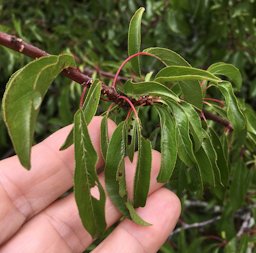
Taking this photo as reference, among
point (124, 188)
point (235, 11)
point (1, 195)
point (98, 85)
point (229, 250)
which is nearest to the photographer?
point (98, 85)

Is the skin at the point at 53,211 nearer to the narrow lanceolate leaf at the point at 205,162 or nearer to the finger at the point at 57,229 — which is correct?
the finger at the point at 57,229

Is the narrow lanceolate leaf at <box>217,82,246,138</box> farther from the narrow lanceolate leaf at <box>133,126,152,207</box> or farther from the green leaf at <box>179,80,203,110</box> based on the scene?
the narrow lanceolate leaf at <box>133,126,152,207</box>

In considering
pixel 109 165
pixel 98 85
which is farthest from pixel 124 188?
pixel 98 85

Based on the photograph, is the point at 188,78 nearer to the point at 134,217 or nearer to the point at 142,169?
the point at 142,169

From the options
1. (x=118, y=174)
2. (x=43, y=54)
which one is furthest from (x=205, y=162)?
(x=43, y=54)

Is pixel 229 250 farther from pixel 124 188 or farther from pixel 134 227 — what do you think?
pixel 124 188

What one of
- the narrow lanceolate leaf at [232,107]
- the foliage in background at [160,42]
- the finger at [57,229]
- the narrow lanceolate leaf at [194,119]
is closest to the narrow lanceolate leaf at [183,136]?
the narrow lanceolate leaf at [194,119]

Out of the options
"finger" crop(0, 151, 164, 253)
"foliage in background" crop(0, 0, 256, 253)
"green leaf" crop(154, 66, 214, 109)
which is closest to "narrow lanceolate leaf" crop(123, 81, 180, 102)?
"green leaf" crop(154, 66, 214, 109)
